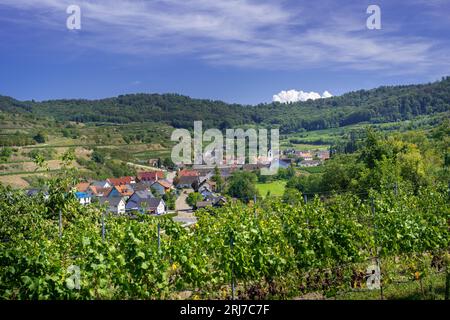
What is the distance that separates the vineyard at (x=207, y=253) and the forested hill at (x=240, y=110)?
5090 inches

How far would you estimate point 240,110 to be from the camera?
604ft

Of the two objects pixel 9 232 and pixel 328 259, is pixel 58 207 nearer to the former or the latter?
pixel 9 232

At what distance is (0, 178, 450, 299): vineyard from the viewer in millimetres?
6434

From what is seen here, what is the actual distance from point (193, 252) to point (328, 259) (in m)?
2.49

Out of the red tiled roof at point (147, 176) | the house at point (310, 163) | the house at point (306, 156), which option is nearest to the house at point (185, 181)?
the red tiled roof at point (147, 176)

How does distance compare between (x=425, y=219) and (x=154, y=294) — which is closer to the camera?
(x=154, y=294)

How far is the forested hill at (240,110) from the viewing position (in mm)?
139125

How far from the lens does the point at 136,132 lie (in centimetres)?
13300

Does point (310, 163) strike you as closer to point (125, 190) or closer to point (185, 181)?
point (185, 181)

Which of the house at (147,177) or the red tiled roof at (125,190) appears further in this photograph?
the house at (147,177)

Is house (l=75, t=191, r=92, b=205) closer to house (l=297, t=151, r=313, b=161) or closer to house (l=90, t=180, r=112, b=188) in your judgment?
house (l=90, t=180, r=112, b=188)

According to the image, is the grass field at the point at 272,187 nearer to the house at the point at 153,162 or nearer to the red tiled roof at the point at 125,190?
the red tiled roof at the point at 125,190

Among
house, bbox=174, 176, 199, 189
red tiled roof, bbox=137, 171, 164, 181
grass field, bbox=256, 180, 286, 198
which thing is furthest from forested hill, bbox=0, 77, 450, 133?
grass field, bbox=256, 180, 286, 198
